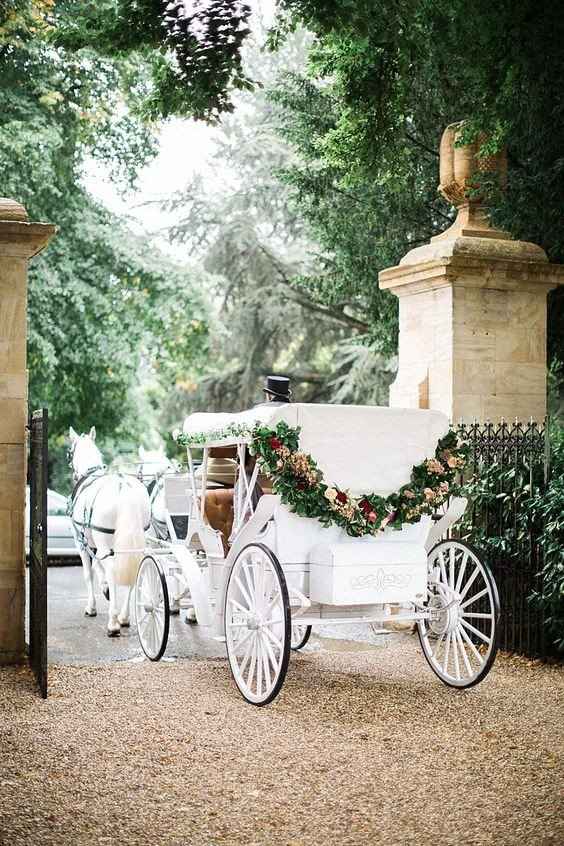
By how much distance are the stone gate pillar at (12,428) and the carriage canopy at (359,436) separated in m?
1.91

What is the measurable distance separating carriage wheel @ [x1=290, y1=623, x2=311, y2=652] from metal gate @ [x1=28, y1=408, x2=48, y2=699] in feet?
→ 7.51

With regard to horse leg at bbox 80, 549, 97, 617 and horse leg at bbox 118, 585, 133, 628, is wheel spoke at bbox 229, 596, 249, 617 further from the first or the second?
horse leg at bbox 80, 549, 97, 617

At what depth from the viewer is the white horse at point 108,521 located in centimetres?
985

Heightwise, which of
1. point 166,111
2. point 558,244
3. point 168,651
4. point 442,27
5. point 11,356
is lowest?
point 168,651

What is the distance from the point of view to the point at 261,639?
7273mm

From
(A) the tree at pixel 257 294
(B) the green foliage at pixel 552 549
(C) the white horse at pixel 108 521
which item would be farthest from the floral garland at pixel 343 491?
(A) the tree at pixel 257 294

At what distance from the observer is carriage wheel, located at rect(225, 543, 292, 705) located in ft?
22.8

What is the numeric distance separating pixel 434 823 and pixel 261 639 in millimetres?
2579

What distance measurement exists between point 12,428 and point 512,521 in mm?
4364

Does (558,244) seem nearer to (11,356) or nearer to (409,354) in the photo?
(409,354)

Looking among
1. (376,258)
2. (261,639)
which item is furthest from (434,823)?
(376,258)

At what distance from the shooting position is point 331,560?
7254 mm

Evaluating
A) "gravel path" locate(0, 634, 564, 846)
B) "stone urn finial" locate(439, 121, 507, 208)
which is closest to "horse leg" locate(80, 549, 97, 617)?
"gravel path" locate(0, 634, 564, 846)

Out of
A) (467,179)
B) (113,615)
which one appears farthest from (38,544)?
(467,179)
